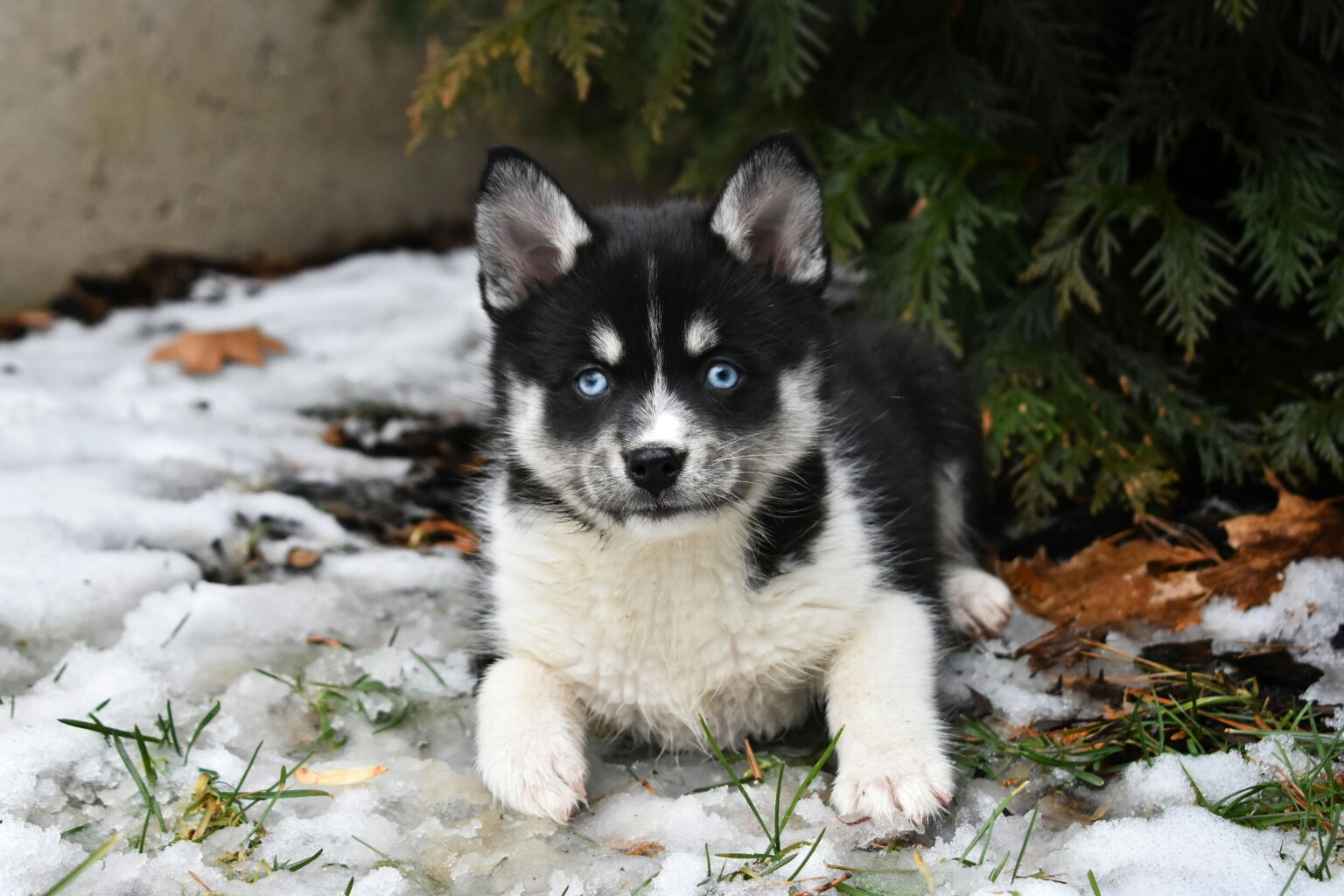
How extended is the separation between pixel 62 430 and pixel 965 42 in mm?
3797

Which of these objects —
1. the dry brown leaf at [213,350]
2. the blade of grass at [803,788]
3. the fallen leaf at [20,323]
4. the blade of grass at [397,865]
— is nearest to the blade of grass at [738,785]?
the blade of grass at [803,788]

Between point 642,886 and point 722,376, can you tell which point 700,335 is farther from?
point 642,886

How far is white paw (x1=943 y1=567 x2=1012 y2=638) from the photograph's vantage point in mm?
3584

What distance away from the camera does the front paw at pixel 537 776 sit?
A: 9.05ft

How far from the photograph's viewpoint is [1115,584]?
369cm

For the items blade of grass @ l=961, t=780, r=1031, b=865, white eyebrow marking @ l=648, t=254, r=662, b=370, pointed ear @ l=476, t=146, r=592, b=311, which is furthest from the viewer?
pointed ear @ l=476, t=146, r=592, b=311

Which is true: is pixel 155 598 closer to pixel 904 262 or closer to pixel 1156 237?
pixel 904 262

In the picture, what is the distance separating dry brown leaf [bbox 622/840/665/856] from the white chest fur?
42 centimetres

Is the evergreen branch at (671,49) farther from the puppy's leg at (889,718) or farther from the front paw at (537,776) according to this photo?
the front paw at (537,776)

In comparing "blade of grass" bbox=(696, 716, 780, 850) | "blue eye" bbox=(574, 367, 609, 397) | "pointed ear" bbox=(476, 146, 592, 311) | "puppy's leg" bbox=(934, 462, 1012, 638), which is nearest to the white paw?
"puppy's leg" bbox=(934, 462, 1012, 638)

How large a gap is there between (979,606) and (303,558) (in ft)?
7.29

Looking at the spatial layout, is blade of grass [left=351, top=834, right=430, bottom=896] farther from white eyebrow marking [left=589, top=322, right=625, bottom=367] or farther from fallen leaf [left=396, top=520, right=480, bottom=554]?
fallen leaf [left=396, top=520, right=480, bottom=554]

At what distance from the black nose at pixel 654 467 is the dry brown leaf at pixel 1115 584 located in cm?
149

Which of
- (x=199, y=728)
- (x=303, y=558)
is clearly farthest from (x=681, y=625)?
(x=303, y=558)
